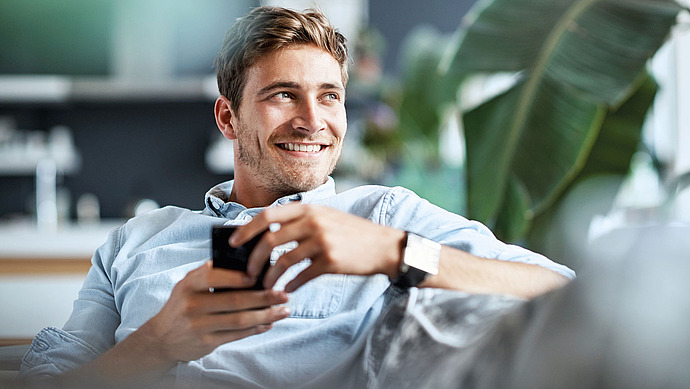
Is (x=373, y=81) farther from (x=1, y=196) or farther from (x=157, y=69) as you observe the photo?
(x=1, y=196)

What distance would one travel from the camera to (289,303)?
3.40 ft

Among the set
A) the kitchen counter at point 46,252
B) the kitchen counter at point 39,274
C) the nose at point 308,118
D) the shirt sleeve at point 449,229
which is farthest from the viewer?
the kitchen counter at point 46,252

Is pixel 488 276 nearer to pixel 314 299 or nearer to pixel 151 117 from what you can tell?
pixel 314 299

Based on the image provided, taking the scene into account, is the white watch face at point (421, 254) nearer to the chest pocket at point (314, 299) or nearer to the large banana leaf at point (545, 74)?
the chest pocket at point (314, 299)

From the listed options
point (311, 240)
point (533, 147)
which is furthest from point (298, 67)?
A: point (533, 147)

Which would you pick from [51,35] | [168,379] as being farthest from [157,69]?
[168,379]

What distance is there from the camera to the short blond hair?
3.69 feet

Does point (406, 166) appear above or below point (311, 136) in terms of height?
below

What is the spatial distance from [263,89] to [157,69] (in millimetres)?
2819

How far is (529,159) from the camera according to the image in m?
1.48

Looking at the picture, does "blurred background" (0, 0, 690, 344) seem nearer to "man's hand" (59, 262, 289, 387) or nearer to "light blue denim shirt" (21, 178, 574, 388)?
"light blue denim shirt" (21, 178, 574, 388)

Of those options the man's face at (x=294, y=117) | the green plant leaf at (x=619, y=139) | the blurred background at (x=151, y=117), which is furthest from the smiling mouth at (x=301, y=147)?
the blurred background at (x=151, y=117)

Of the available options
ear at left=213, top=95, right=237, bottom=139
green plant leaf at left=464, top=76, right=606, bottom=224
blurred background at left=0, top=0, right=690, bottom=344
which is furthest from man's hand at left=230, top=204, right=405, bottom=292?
blurred background at left=0, top=0, right=690, bottom=344

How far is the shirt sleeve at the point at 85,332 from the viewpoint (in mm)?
1027
